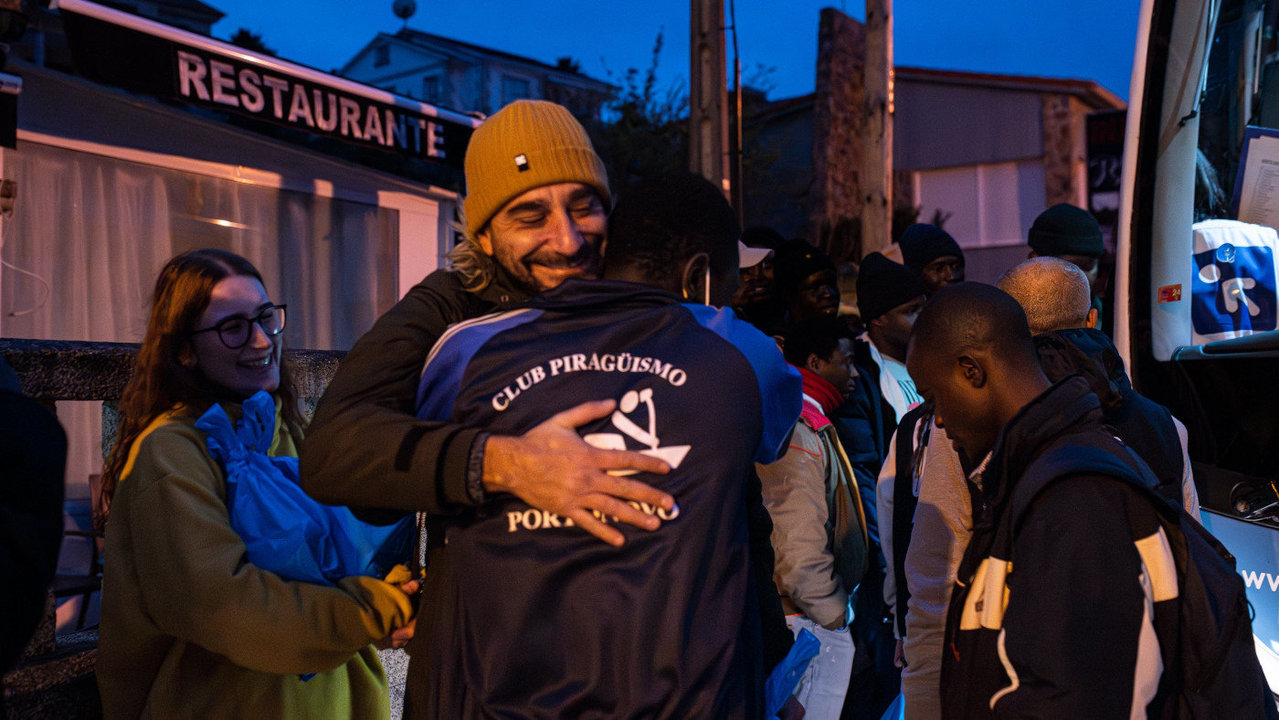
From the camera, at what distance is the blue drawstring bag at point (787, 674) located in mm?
1827

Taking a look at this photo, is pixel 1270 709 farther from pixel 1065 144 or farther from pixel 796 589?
pixel 1065 144

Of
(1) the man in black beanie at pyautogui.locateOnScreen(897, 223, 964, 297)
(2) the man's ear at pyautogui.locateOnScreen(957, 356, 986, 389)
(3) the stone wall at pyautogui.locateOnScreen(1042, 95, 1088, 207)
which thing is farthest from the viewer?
(3) the stone wall at pyautogui.locateOnScreen(1042, 95, 1088, 207)

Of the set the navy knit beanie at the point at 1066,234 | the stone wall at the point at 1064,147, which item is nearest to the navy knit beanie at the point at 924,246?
the navy knit beanie at the point at 1066,234

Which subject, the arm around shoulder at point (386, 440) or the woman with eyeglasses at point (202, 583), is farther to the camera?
the woman with eyeglasses at point (202, 583)

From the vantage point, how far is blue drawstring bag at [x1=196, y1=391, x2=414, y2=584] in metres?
2.11

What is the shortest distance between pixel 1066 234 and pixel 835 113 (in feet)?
54.2

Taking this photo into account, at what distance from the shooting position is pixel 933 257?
5.50m

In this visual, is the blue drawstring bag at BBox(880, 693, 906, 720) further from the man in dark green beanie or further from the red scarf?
the man in dark green beanie

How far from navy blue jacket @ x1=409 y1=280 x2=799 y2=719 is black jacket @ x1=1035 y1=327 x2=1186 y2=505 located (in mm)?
1456

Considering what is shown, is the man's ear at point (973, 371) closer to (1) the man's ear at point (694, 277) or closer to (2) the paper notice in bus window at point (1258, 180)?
(1) the man's ear at point (694, 277)

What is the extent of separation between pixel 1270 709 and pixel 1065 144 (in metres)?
22.8

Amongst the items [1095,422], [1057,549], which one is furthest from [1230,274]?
[1057,549]

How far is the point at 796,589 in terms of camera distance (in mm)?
3393

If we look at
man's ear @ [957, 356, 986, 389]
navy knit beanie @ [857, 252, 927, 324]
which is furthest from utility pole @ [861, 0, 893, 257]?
man's ear @ [957, 356, 986, 389]
